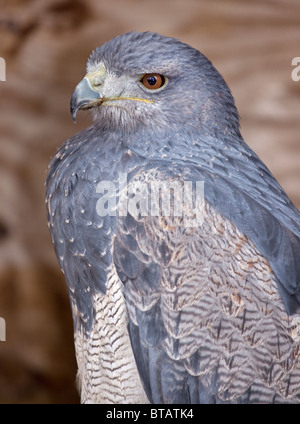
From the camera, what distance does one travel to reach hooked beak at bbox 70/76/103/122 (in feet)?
7.26

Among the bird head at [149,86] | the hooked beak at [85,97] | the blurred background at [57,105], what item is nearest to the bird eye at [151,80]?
the bird head at [149,86]

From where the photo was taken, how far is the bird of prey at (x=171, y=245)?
200 centimetres

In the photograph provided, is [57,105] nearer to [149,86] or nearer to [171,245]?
[149,86]

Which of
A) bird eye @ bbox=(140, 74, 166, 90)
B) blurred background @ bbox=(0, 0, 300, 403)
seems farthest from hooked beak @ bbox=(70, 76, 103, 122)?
blurred background @ bbox=(0, 0, 300, 403)

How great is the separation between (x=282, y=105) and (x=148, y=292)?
71.7 inches

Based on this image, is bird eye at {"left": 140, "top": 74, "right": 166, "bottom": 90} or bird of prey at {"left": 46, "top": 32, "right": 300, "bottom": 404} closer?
bird of prey at {"left": 46, "top": 32, "right": 300, "bottom": 404}

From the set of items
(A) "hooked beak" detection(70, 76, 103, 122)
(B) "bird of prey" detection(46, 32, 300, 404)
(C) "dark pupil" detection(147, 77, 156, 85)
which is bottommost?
(B) "bird of prey" detection(46, 32, 300, 404)

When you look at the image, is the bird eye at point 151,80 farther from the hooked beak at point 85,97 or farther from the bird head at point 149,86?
the hooked beak at point 85,97

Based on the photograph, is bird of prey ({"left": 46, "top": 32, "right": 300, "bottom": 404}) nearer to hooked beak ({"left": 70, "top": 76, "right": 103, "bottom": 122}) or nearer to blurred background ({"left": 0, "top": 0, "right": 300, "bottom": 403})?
hooked beak ({"left": 70, "top": 76, "right": 103, "bottom": 122})

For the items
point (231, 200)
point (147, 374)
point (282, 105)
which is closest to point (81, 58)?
point (282, 105)

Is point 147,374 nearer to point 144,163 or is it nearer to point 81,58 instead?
point 144,163

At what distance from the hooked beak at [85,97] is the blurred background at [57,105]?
4.43ft

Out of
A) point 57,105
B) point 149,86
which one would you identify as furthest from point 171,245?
point 57,105

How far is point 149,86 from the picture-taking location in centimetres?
223
